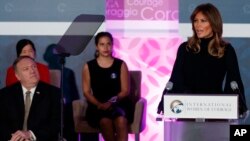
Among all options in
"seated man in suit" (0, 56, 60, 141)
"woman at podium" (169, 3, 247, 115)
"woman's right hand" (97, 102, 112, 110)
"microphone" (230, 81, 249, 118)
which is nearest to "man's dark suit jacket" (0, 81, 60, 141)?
"seated man in suit" (0, 56, 60, 141)

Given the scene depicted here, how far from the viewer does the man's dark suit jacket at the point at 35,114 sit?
5484 millimetres

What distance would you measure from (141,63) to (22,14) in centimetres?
161

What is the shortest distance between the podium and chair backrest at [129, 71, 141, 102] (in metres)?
3.06

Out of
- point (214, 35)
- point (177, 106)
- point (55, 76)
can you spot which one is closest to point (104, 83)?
point (55, 76)

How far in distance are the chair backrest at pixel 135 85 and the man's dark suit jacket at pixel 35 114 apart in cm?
227

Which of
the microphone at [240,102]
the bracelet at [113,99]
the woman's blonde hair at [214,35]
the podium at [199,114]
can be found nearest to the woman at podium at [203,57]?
the woman's blonde hair at [214,35]

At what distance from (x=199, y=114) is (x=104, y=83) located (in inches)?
115

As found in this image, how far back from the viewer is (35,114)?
550 centimetres

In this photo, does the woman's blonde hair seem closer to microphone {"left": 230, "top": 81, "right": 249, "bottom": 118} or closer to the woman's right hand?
microphone {"left": 230, "top": 81, "right": 249, "bottom": 118}

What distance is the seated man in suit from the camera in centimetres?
548

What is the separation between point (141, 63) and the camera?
26.2 feet

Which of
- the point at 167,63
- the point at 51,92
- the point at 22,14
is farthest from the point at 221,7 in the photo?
the point at 51,92

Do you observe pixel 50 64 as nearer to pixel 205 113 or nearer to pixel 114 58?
pixel 114 58

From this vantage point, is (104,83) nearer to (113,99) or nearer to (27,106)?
(113,99)
